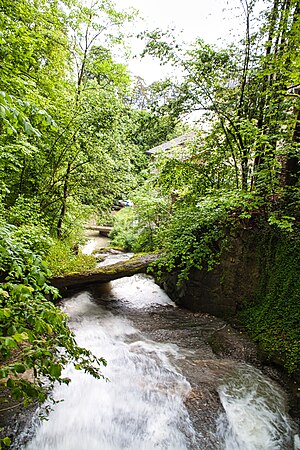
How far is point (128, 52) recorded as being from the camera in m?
6.98

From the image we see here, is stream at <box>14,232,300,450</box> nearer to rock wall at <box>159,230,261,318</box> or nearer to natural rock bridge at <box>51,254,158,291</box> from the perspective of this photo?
rock wall at <box>159,230,261,318</box>

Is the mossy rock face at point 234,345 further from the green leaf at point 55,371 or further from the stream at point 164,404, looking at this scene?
the green leaf at point 55,371

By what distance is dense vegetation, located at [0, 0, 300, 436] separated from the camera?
4168 mm

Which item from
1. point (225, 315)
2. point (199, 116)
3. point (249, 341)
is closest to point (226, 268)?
point (225, 315)

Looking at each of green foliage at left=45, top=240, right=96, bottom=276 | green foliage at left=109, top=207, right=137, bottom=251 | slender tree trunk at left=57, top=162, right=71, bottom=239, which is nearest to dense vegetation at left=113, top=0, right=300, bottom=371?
green foliage at left=45, top=240, right=96, bottom=276

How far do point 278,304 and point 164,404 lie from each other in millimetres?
2403

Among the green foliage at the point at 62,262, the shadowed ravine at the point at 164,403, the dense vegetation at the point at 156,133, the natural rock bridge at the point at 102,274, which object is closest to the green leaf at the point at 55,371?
the dense vegetation at the point at 156,133

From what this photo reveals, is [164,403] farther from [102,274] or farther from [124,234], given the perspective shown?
[124,234]

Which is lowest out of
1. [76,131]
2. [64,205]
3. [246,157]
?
[64,205]

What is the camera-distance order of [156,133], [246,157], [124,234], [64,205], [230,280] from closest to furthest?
[246,157]
[230,280]
[156,133]
[64,205]
[124,234]

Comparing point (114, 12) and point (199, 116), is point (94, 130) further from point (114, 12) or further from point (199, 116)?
point (114, 12)

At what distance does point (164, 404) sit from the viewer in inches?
131

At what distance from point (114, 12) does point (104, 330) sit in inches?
296

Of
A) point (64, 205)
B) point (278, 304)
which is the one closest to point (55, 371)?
point (278, 304)
